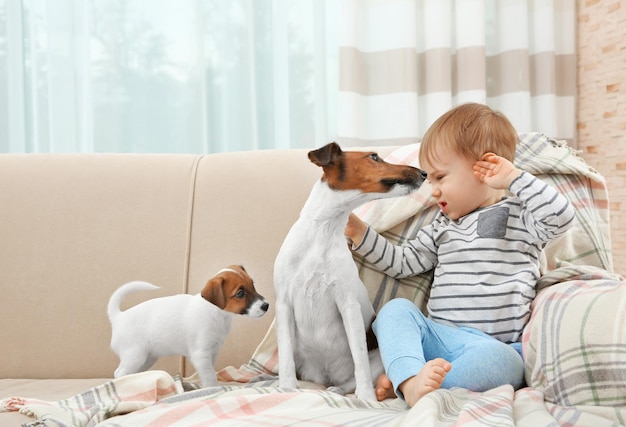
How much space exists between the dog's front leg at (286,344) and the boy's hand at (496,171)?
41cm

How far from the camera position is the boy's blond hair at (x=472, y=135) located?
120 centimetres

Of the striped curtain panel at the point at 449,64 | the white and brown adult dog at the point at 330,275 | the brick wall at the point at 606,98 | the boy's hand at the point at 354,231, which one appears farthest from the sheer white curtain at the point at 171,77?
the white and brown adult dog at the point at 330,275

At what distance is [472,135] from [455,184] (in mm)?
92

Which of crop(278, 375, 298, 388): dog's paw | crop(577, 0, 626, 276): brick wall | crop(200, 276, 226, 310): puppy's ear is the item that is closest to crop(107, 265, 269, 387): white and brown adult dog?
crop(200, 276, 226, 310): puppy's ear

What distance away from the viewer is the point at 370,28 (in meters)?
2.04

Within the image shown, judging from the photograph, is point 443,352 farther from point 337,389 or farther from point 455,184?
point 455,184

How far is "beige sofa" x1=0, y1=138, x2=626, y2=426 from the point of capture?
4.24ft

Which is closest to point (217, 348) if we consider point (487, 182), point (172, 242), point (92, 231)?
point (172, 242)

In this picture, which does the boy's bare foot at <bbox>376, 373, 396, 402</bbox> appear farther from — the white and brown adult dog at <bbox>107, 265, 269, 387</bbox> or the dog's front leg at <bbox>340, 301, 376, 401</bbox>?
the white and brown adult dog at <bbox>107, 265, 269, 387</bbox>

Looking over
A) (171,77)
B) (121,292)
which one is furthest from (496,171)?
(171,77)

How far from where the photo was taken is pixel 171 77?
6.70ft

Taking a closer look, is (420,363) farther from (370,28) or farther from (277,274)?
(370,28)

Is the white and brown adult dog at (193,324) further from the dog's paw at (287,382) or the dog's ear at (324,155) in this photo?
the dog's ear at (324,155)

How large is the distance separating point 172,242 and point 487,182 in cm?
62
